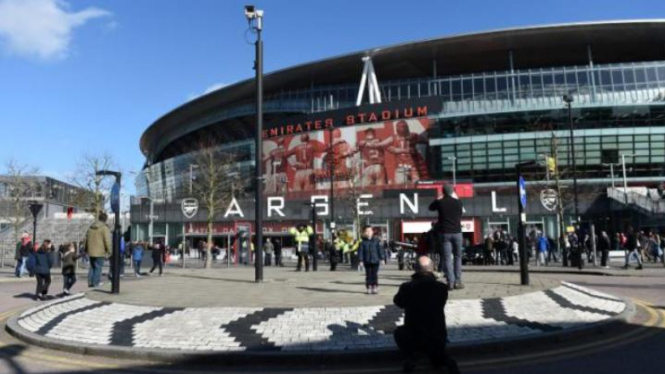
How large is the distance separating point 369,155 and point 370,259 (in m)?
56.6

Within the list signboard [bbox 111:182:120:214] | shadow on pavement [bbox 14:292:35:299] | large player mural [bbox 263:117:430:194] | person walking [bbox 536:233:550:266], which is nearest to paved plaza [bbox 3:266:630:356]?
signboard [bbox 111:182:120:214]

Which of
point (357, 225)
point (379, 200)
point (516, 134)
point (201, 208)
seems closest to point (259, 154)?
point (357, 225)

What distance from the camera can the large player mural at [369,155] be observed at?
6669 cm

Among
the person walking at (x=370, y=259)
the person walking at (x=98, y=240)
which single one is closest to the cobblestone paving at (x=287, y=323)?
the person walking at (x=370, y=259)

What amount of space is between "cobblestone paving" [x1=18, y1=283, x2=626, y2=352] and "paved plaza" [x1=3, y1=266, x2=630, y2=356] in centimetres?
1

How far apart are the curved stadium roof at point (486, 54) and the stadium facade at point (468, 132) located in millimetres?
243

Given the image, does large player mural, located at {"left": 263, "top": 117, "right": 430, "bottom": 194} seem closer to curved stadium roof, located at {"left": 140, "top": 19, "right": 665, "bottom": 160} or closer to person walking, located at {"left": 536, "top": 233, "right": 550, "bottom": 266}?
curved stadium roof, located at {"left": 140, "top": 19, "right": 665, "bottom": 160}

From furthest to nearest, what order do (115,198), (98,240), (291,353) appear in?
1. (98,240)
2. (115,198)
3. (291,353)

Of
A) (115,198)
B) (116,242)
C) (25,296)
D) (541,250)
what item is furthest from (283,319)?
(541,250)

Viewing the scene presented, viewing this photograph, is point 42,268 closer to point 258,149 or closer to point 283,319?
point 258,149

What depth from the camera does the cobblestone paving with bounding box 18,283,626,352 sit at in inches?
289

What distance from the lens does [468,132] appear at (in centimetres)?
6569

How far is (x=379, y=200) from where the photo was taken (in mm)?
50844

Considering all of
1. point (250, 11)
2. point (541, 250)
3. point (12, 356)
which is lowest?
point (12, 356)
